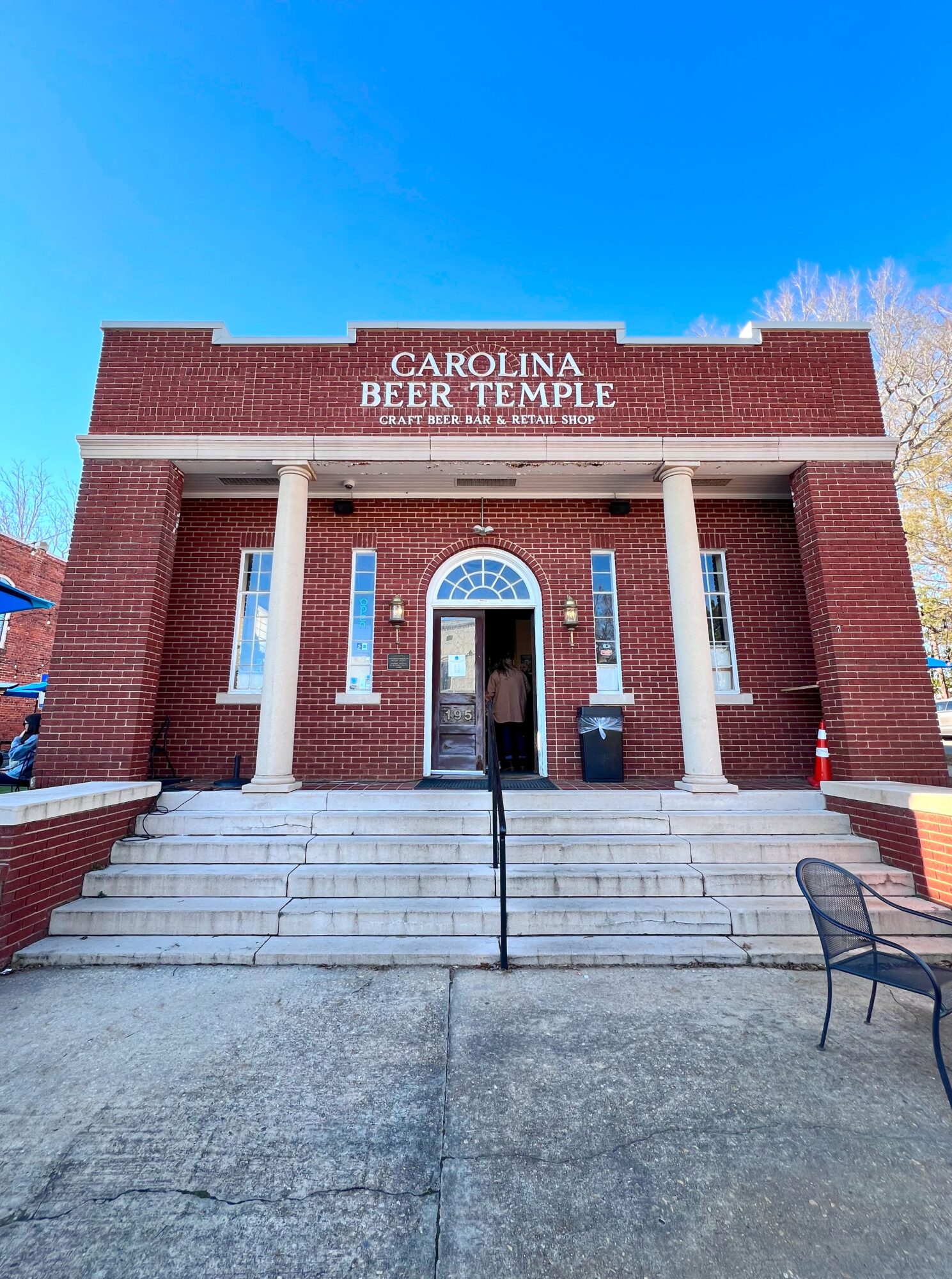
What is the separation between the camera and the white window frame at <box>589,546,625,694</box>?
7906 mm

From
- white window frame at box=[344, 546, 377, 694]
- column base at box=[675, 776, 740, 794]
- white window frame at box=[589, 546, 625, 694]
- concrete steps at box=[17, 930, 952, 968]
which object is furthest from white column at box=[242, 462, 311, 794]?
column base at box=[675, 776, 740, 794]

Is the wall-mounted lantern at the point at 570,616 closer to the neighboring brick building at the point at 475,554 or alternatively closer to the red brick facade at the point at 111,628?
the neighboring brick building at the point at 475,554

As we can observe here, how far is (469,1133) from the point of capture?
93.7 inches

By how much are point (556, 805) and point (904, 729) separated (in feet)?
12.5

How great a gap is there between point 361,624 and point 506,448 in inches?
125

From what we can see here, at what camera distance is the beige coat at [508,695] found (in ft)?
29.9

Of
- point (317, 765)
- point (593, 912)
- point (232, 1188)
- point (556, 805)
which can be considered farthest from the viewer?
point (317, 765)

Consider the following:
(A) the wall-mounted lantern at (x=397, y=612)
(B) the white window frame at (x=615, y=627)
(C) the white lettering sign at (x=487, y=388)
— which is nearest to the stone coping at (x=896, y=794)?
(B) the white window frame at (x=615, y=627)

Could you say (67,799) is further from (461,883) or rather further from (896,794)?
(896,794)

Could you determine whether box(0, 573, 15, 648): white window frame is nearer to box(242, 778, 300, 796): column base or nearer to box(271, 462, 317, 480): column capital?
box(271, 462, 317, 480): column capital

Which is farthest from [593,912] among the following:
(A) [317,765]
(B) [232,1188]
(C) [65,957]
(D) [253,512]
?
(D) [253,512]

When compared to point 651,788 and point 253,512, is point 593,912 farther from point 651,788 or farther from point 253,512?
point 253,512

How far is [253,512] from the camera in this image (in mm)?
8227

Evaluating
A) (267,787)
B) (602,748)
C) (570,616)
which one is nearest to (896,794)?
(602,748)
